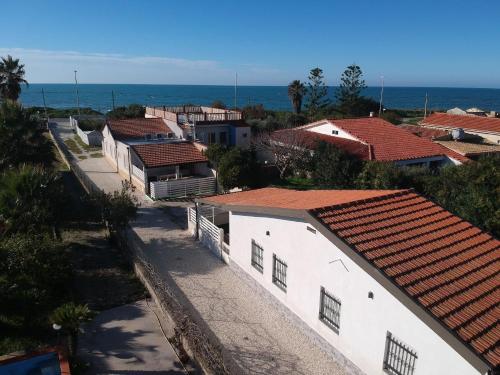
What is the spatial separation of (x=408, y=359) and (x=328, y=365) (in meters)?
2.74

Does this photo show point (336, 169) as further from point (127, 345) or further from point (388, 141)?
point (127, 345)

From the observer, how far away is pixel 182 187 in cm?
2755

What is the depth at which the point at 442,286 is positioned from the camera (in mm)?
9461

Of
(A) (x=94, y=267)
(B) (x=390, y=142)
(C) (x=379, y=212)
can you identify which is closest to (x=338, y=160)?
(B) (x=390, y=142)

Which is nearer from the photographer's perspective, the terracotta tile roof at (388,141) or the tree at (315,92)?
the terracotta tile roof at (388,141)

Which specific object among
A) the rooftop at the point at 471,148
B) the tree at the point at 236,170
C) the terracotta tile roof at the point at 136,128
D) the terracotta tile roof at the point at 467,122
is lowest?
the tree at the point at 236,170

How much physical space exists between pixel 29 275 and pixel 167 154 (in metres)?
17.2

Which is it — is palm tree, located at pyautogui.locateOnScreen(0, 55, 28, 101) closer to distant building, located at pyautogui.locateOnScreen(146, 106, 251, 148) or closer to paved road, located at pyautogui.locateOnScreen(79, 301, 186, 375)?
distant building, located at pyautogui.locateOnScreen(146, 106, 251, 148)

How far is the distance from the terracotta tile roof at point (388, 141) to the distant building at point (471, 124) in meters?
11.5

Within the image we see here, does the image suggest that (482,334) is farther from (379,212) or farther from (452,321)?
(379,212)

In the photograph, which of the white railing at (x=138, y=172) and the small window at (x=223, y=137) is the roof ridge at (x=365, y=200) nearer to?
the white railing at (x=138, y=172)

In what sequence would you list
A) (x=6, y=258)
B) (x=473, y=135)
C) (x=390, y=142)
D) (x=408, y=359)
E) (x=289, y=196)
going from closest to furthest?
(x=408, y=359)
(x=6, y=258)
(x=289, y=196)
(x=390, y=142)
(x=473, y=135)

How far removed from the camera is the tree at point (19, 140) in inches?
826

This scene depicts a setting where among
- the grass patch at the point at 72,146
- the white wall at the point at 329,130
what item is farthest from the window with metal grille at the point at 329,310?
the grass patch at the point at 72,146
